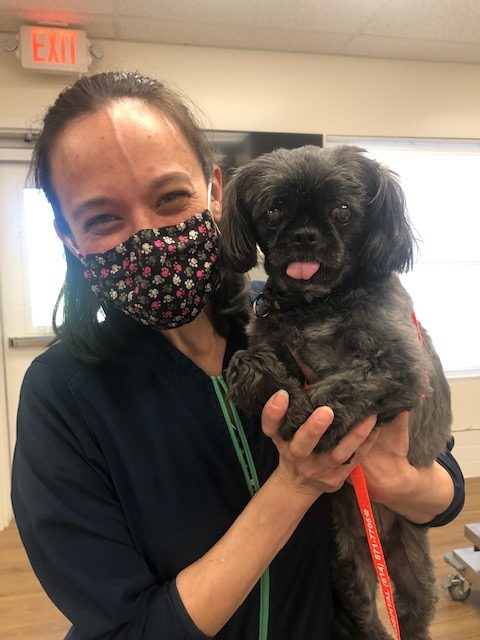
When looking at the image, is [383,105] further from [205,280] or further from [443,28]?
[205,280]

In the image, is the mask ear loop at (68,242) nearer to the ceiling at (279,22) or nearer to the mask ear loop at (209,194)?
the mask ear loop at (209,194)

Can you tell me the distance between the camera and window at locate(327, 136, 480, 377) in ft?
14.6

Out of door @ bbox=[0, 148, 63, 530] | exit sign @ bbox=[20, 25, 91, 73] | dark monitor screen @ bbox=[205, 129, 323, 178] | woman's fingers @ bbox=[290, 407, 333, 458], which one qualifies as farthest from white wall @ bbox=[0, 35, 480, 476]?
woman's fingers @ bbox=[290, 407, 333, 458]

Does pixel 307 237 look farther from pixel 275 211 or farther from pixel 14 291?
pixel 14 291

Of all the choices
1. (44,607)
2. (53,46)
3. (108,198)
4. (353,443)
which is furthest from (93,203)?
(53,46)

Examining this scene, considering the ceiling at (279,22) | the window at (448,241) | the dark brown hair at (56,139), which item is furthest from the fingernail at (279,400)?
the window at (448,241)

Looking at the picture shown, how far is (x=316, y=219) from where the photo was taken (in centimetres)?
114

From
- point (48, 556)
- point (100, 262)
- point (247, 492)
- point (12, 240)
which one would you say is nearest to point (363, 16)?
point (12, 240)

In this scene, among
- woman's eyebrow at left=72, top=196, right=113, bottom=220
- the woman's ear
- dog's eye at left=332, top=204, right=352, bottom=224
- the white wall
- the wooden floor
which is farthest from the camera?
the white wall

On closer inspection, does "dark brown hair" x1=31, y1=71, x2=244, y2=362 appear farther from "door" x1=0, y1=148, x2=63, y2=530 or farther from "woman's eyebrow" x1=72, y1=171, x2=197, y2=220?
"door" x1=0, y1=148, x2=63, y2=530

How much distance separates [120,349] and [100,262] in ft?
0.63

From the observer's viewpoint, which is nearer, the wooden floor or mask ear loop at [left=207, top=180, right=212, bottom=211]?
mask ear loop at [left=207, top=180, right=212, bottom=211]

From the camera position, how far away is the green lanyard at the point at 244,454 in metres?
1.08

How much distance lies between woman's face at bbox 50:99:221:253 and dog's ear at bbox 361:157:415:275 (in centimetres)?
41
